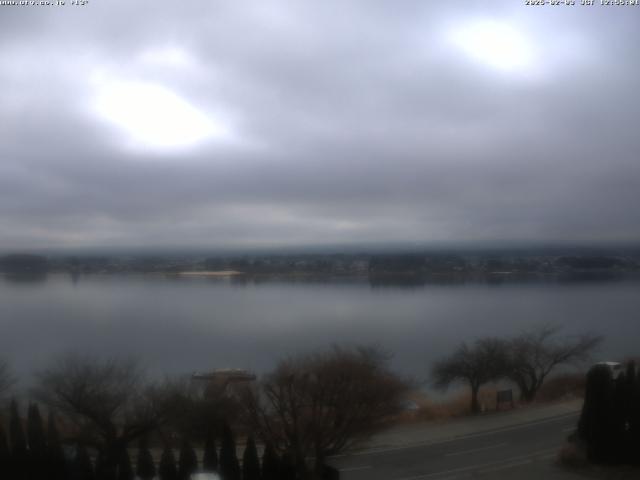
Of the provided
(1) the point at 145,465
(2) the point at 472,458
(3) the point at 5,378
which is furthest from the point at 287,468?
(3) the point at 5,378

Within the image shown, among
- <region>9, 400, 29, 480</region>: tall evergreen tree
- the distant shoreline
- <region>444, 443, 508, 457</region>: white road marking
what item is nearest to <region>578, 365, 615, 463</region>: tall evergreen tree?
<region>444, 443, 508, 457</region>: white road marking

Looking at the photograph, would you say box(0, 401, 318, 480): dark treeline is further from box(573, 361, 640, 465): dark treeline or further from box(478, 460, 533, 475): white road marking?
box(573, 361, 640, 465): dark treeline

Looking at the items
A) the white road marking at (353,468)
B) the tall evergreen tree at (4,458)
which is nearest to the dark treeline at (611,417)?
the white road marking at (353,468)

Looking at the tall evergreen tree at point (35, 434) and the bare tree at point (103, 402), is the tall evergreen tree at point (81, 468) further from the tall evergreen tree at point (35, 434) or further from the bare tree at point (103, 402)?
the tall evergreen tree at point (35, 434)

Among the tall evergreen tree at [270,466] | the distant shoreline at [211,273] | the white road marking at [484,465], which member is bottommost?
the white road marking at [484,465]

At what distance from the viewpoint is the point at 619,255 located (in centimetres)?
990

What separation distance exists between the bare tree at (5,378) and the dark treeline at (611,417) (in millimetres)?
7363

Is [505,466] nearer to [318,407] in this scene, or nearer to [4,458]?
[318,407]

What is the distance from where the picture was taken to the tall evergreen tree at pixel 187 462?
5.45 m

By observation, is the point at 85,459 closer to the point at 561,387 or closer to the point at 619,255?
the point at 561,387

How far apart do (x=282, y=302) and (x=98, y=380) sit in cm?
512

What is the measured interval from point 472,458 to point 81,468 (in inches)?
176

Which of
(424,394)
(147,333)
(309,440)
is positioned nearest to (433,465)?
(309,440)

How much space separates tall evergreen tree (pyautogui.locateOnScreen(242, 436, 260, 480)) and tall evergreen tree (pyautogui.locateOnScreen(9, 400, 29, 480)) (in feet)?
7.59
